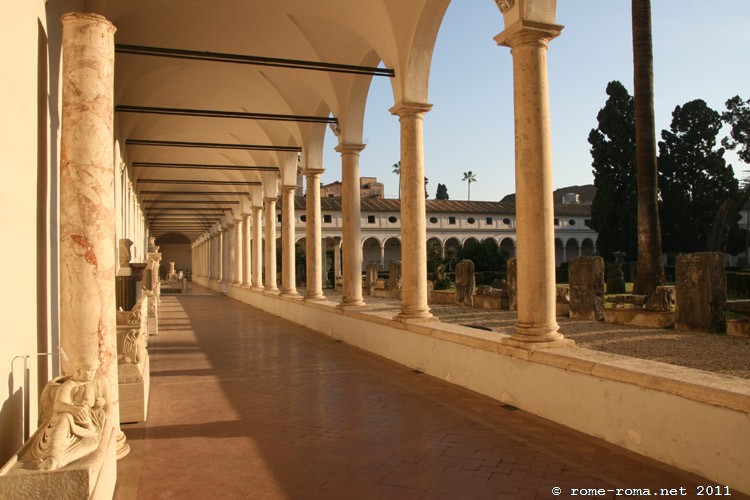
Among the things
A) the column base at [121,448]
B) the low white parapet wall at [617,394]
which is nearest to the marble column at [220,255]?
the low white parapet wall at [617,394]

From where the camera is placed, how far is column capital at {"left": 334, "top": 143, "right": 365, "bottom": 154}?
1138 cm

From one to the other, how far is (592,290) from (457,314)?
3589 mm

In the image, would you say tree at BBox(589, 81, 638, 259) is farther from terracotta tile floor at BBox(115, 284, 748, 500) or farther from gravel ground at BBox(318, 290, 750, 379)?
terracotta tile floor at BBox(115, 284, 748, 500)

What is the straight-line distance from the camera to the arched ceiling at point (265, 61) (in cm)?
871

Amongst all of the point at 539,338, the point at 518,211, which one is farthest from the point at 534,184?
the point at 539,338

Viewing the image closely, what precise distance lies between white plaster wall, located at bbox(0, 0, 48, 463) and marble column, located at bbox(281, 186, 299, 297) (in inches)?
468

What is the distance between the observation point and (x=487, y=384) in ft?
20.9

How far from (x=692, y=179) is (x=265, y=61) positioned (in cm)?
3178

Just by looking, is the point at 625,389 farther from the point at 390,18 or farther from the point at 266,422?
the point at 390,18

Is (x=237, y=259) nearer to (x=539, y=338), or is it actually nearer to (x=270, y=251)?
Result: (x=270, y=251)

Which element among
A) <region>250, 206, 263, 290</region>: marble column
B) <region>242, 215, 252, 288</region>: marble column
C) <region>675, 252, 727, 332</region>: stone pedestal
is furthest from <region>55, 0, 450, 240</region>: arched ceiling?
<region>242, 215, 252, 288</region>: marble column

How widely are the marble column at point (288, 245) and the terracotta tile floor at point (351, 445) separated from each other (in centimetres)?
836

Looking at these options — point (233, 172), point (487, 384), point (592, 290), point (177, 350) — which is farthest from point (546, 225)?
point (233, 172)

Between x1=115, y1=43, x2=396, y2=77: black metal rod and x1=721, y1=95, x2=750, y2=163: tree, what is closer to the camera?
x1=115, y1=43, x2=396, y2=77: black metal rod
